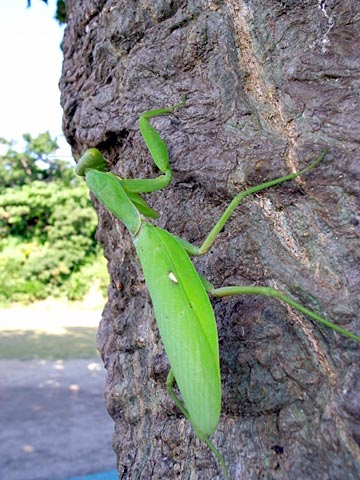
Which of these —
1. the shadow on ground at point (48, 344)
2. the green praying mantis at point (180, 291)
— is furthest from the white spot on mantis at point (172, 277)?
the shadow on ground at point (48, 344)

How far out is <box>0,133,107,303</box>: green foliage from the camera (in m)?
13.0

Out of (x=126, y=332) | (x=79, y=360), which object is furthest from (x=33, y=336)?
(x=126, y=332)

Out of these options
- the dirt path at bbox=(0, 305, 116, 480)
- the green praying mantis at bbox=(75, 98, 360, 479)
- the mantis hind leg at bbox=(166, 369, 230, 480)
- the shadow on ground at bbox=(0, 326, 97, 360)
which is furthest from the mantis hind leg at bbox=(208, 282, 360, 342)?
the shadow on ground at bbox=(0, 326, 97, 360)

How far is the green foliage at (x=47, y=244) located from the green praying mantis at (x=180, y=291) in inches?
472

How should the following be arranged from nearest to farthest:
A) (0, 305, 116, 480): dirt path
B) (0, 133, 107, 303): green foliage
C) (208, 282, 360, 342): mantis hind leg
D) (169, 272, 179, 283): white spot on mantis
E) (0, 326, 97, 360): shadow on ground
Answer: (208, 282, 360, 342): mantis hind leg < (169, 272, 179, 283): white spot on mantis < (0, 305, 116, 480): dirt path < (0, 326, 97, 360): shadow on ground < (0, 133, 107, 303): green foliage

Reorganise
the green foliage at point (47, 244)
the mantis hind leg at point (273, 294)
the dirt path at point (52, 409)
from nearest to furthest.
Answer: the mantis hind leg at point (273, 294) < the dirt path at point (52, 409) < the green foliage at point (47, 244)

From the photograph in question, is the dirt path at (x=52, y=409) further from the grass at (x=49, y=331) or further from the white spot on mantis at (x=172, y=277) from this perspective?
the white spot on mantis at (x=172, y=277)

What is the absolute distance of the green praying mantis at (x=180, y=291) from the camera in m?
1.10

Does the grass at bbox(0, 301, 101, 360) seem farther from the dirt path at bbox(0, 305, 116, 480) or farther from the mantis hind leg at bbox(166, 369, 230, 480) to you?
the mantis hind leg at bbox(166, 369, 230, 480)

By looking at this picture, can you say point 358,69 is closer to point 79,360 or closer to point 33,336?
point 79,360

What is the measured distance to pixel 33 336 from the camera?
9.33 meters

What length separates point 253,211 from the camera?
124 centimetres

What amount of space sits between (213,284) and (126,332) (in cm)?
41

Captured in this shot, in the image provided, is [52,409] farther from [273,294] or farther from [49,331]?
[49,331]
